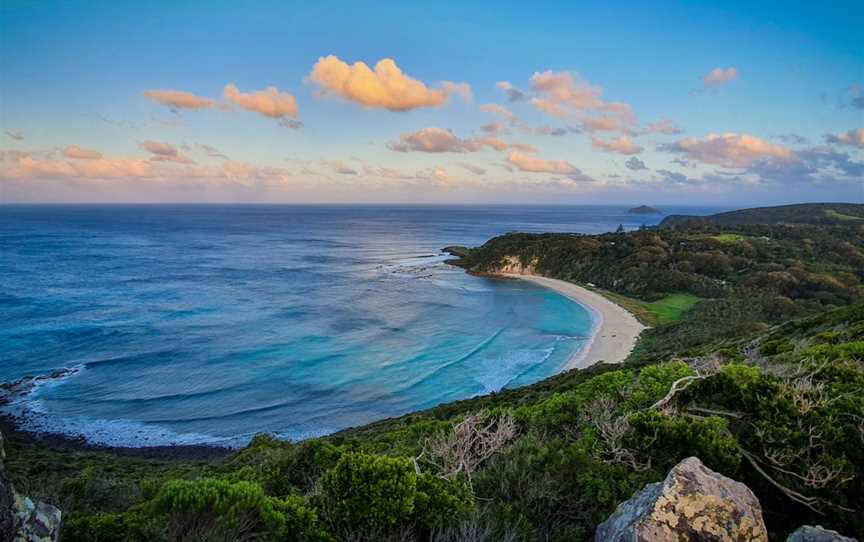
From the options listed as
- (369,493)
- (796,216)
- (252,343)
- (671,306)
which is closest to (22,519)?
(369,493)

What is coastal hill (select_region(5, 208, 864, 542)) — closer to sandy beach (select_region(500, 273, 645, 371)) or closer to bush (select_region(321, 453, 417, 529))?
bush (select_region(321, 453, 417, 529))

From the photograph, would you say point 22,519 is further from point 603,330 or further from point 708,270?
point 708,270

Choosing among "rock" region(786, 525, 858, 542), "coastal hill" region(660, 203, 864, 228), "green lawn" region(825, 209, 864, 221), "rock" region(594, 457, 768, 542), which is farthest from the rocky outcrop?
"green lawn" region(825, 209, 864, 221)

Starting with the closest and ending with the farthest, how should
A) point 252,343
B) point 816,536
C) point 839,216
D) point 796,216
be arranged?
point 816,536, point 252,343, point 839,216, point 796,216

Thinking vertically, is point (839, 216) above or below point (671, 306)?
above

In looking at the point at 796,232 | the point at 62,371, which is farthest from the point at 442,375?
the point at 796,232

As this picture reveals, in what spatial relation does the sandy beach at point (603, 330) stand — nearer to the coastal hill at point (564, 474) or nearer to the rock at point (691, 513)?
the coastal hill at point (564, 474)

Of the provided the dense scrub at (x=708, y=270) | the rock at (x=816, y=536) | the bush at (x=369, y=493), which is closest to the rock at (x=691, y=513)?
the rock at (x=816, y=536)
